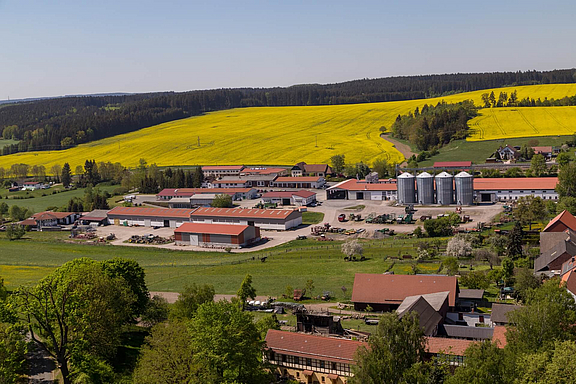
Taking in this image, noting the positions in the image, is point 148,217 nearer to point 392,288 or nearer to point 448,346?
point 392,288

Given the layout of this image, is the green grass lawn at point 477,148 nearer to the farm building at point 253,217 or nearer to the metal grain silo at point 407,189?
the metal grain silo at point 407,189

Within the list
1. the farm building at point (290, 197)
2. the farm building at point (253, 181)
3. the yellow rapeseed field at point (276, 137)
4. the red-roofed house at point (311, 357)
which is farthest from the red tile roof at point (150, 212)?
the red-roofed house at point (311, 357)

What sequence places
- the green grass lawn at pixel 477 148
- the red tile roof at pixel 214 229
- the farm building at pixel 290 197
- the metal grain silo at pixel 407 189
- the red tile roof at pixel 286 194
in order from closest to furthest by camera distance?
the red tile roof at pixel 214 229 < the metal grain silo at pixel 407 189 < the farm building at pixel 290 197 < the red tile roof at pixel 286 194 < the green grass lawn at pixel 477 148

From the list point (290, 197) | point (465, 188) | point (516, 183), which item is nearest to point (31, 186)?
point (290, 197)

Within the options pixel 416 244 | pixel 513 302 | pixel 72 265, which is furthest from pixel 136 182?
pixel 513 302

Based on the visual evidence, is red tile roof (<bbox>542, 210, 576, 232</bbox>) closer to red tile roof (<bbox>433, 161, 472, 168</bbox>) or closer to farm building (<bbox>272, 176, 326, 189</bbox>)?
red tile roof (<bbox>433, 161, 472, 168</bbox>)

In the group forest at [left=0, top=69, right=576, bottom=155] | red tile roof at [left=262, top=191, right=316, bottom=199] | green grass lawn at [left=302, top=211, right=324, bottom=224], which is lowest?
green grass lawn at [left=302, top=211, right=324, bottom=224]

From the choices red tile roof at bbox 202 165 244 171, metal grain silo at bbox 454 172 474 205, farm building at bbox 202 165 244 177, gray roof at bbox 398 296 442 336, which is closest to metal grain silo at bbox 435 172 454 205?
metal grain silo at bbox 454 172 474 205
